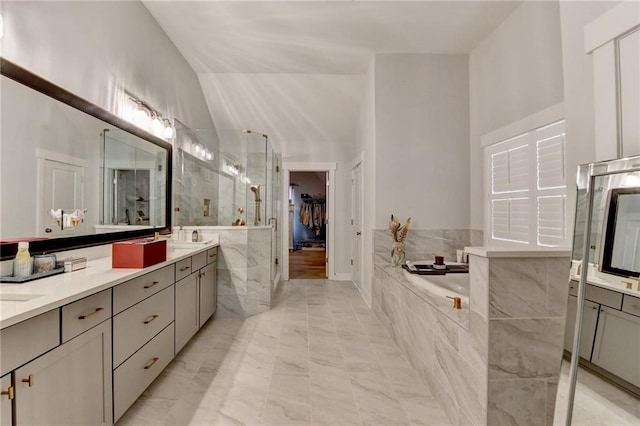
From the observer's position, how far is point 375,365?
7.95 feet

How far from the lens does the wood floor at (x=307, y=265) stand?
19.3ft

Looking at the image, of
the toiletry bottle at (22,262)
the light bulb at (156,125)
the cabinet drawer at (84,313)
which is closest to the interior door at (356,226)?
the light bulb at (156,125)

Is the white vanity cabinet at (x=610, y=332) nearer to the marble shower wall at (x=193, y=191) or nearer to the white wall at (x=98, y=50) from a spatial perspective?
the white wall at (x=98, y=50)

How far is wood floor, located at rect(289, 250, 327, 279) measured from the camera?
19.3 feet

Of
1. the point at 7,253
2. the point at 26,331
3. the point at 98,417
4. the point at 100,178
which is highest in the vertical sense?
the point at 100,178

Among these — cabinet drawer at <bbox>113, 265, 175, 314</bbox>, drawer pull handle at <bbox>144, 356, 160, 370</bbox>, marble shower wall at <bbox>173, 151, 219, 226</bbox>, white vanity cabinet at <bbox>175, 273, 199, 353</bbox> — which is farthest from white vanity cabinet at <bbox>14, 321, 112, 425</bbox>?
marble shower wall at <bbox>173, 151, 219, 226</bbox>

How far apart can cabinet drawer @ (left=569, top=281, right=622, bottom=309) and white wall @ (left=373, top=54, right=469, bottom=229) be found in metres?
2.47

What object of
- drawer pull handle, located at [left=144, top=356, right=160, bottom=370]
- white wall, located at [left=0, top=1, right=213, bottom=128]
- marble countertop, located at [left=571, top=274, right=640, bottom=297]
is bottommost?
drawer pull handle, located at [left=144, top=356, right=160, bottom=370]

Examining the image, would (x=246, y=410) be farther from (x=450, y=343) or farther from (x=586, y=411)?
(x=586, y=411)

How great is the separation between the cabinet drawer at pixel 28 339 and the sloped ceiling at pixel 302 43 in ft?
9.00

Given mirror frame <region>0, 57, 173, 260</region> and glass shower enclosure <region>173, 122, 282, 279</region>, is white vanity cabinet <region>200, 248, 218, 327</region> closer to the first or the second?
mirror frame <region>0, 57, 173, 260</region>

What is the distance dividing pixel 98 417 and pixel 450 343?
72.7 inches

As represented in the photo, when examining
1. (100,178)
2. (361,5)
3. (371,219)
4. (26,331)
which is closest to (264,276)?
(371,219)

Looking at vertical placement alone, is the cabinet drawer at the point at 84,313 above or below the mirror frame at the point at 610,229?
below
